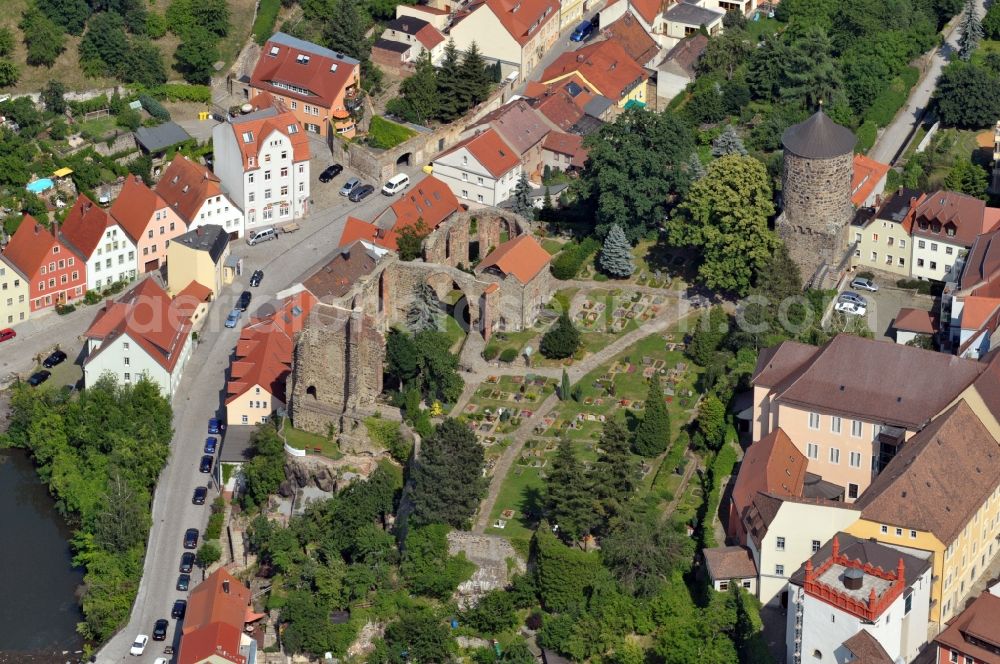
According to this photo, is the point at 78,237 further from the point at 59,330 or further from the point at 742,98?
the point at 742,98

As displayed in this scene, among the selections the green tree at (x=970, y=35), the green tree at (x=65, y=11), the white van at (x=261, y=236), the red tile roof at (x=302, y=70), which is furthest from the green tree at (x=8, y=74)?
the green tree at (x=970, y=35)

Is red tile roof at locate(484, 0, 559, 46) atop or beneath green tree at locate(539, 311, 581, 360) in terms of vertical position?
atop

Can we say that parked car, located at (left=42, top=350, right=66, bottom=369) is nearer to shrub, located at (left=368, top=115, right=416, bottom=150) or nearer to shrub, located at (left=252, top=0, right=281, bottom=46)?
shrub, located at (left=368, top=115, right=416, bottom=150)

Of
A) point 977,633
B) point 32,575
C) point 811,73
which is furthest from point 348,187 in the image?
point 977,633

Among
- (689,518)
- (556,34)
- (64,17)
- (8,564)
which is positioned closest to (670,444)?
(689,518)

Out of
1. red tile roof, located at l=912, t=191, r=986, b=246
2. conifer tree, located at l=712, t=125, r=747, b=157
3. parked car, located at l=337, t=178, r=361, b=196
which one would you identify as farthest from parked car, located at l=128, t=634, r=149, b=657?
red tile roof, located at l=912, t=191, r=986, b=246

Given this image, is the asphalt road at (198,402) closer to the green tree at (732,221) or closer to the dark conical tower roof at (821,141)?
the green tree at (732,221)

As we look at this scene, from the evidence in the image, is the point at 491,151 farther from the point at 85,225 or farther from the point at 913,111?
the point at 913,111
